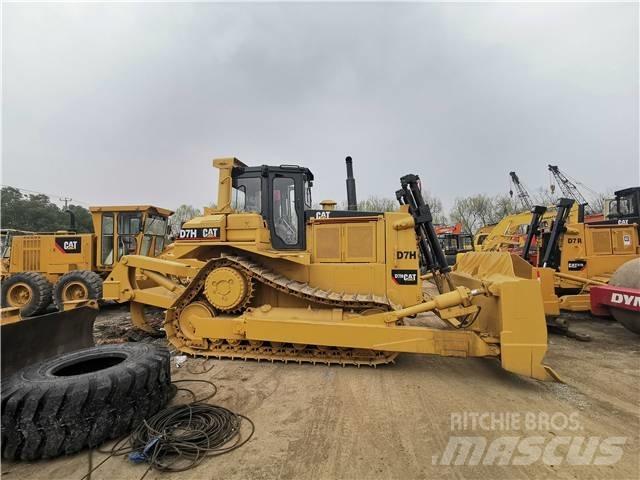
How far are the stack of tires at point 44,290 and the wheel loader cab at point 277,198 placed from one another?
Answer: 6.02 m

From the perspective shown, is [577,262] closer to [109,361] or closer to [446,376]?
[446,376]

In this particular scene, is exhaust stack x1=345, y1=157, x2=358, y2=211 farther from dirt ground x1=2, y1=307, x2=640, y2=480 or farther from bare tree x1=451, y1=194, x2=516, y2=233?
bare tree x1=451, y1=194, x2=516, y2=233

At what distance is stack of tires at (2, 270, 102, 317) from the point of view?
8.87m

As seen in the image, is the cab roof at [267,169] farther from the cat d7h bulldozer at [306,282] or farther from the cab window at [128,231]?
the cab window at [128,231]

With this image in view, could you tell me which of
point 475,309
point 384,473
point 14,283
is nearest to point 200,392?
point 384,473

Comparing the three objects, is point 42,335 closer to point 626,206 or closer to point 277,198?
point 277,198

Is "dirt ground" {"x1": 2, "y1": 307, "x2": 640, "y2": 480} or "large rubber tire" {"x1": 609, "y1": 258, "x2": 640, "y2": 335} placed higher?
"large rubber tire" {"x1": 609, "y1": 258, "x2": 640, "y2": 335}

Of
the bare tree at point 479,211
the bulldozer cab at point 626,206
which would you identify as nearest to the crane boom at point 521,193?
the bare tree at point 479,211

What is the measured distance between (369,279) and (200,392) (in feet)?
9.67

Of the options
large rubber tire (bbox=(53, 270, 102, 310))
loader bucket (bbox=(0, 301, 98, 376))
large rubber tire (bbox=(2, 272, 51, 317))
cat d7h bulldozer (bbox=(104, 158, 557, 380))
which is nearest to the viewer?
loader bucket (bbox=(0, 301, 98, 376))

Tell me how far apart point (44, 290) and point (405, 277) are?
10.0 meters

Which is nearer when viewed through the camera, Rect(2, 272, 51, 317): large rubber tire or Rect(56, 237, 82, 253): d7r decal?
Rect(2, 272, 51, 317): large rubber tire

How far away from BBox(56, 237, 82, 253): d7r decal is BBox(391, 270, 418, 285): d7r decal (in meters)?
9.88

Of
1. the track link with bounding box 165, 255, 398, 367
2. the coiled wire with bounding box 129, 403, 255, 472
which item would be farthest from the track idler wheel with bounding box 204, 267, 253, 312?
the coiled wire with bounding box 129, 403, 255, 472
